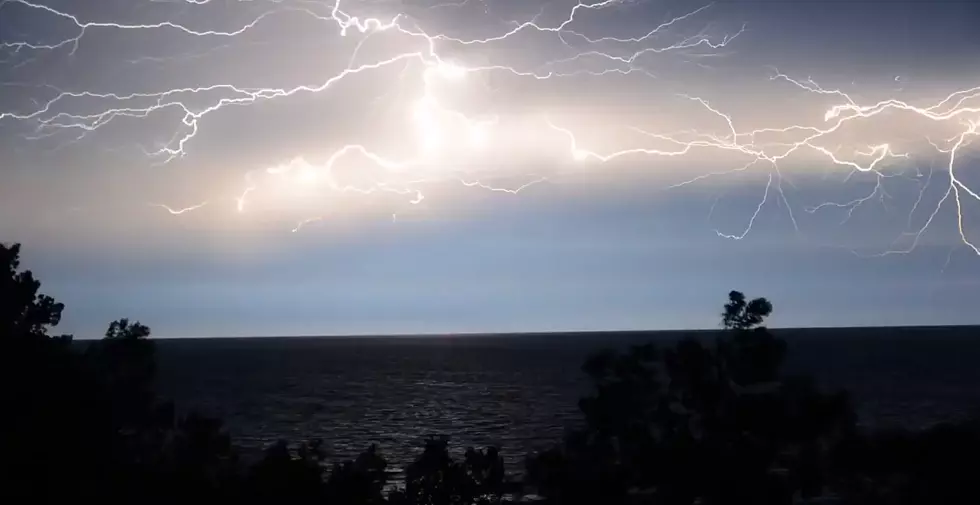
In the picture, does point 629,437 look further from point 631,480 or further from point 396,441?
point 396,441

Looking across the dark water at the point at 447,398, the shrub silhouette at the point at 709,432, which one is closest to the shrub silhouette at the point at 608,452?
the shrub silhouette at the point at 709,432

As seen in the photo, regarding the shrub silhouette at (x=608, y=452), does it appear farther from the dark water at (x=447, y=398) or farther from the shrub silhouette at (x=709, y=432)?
the dark water at (x=447, y=398)

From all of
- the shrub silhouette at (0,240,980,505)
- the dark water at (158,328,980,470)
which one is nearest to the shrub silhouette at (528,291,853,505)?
the shrub silhouette at (0,240,980,505)

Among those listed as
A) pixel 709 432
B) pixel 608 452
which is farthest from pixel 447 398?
pixel 709 432

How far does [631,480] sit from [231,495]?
9.27m

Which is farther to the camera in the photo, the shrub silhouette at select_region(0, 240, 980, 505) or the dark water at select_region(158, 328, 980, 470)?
the dark water at select_region(158, 328, 980, 470)

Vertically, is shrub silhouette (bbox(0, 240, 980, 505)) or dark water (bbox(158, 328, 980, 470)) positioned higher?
shrub silhouette (bbox(0, 240, 980, 505))

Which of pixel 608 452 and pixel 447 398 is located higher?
pixel 608 452

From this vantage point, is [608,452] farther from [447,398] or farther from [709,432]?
[447,398]

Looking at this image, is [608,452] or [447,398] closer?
[608,452]

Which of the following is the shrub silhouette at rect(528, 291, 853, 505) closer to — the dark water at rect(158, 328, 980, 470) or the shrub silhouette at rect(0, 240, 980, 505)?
the shrub silhouette at rect(0, 240, 980, 505)

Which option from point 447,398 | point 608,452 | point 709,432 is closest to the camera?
point 709,432

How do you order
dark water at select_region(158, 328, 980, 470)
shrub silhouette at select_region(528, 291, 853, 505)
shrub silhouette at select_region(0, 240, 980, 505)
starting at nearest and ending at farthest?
shrub silhouette at select_region(0, 240, 980, 505) → shrub silhouette at select_region(528, 291, 853, 505) → dark water at select_region(158, 328, 980, 470)

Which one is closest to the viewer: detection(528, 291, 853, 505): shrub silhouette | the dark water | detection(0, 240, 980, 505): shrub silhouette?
detection(0, 240, 980, 505): shrub silhouette
